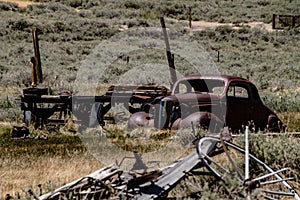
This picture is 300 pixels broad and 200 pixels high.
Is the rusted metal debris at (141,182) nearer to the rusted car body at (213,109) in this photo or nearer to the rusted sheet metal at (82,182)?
the rusted sheet metal at (82,182)

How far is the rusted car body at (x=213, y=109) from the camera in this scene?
485 inches

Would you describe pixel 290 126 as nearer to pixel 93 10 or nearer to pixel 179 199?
pixel 179 199

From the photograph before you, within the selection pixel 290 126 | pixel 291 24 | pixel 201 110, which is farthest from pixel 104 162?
pixel 291 24

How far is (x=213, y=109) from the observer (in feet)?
41.3

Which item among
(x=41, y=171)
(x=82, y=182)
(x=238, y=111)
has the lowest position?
(x=41, y=171)

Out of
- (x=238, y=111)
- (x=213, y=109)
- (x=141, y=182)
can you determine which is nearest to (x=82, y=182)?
(x=141, y=182)

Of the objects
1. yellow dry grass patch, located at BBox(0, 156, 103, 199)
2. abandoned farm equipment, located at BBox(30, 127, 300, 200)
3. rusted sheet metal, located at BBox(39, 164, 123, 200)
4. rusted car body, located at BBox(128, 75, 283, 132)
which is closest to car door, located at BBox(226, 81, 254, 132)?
rusted car body, located at BBox(128, 75, 283, 132)

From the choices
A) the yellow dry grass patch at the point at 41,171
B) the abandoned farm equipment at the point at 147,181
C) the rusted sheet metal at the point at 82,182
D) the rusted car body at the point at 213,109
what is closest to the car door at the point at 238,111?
the rusted car body at the point at 213,109

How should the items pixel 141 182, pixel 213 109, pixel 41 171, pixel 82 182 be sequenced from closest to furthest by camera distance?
pixel 141 182, pixel 82 182, pixel 41 171, pixel 213 109

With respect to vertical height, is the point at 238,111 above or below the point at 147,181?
below

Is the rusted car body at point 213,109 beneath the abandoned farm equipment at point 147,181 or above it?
beneath

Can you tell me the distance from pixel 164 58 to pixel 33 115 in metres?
25.4

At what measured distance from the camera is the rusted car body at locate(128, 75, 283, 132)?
12.3 m

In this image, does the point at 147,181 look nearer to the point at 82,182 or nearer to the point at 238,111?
the point at 82,182
